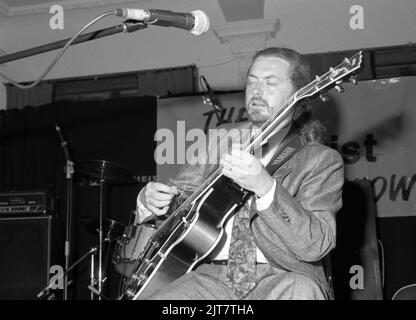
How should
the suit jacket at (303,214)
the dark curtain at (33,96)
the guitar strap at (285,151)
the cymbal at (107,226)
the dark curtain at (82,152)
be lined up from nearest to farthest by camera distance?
the suit jacket at (303,214), the guitar strap at (285,151), the cymbal at (107,226), the dark curtain at (82,152), the dark curtain at (33,96)

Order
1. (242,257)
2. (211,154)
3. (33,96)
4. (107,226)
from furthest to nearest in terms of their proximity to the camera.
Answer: (33,96) → (107,226) → (211,154) → (242,257)

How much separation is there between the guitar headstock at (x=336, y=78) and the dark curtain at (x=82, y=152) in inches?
139

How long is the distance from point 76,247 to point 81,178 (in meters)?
0.67

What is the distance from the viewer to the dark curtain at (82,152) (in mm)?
5445

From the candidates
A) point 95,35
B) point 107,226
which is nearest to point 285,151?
point 95,35

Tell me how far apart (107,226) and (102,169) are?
1.63 feet

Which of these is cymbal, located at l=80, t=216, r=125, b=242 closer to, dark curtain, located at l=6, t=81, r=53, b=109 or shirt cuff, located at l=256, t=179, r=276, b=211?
dark curtain, located at l=6, t=81, r=53, b=109

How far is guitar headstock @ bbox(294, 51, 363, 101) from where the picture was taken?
6.09 feet

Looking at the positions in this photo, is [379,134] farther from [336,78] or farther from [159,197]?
[159,197]

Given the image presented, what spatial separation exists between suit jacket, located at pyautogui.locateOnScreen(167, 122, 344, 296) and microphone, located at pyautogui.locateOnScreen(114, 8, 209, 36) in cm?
55

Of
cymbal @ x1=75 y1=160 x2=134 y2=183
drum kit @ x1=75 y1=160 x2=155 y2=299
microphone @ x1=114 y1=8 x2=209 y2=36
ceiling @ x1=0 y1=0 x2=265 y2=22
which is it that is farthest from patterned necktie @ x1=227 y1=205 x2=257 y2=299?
ceiling @ x1=0 y1=0 x2=265 y2=22

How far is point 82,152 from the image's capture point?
569 cm

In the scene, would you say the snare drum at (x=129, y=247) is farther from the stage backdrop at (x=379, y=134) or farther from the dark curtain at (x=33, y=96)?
the dark curtain at (x=33, y=96)

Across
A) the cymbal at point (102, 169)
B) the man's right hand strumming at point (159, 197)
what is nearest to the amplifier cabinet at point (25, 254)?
the cymbal at point (102, 169)
